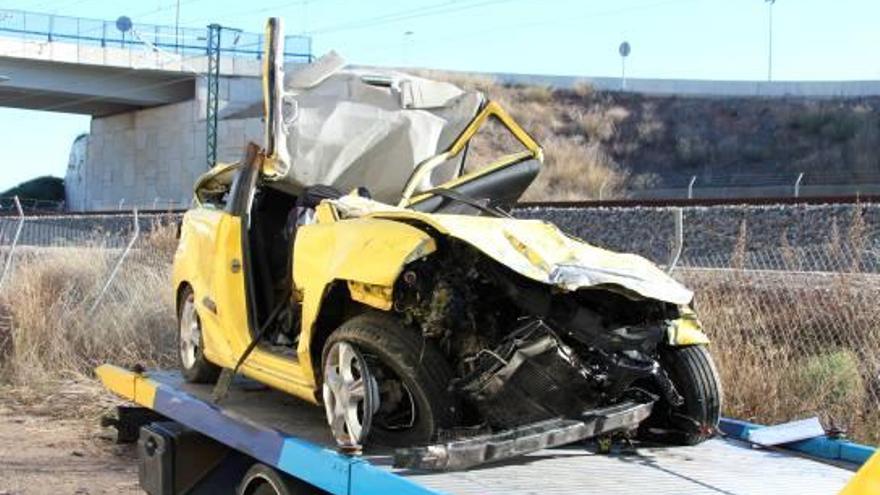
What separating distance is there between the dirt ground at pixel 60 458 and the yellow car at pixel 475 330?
8.98ft

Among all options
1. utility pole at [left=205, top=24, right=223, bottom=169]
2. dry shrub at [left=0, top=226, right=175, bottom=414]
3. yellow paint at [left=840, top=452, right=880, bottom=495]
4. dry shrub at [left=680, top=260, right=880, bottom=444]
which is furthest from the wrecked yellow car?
utility pole at [left=205, top=24, right=223, bottom=169]

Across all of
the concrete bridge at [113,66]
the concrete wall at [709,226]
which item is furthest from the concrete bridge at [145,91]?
the concrete wall at [709,226]

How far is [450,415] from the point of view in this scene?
13.9ft

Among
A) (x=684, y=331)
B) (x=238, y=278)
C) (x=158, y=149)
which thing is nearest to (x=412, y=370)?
(x=684, y=331)

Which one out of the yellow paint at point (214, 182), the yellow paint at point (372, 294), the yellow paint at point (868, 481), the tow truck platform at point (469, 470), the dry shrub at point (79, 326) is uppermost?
the yellow paint at point (214, 182)

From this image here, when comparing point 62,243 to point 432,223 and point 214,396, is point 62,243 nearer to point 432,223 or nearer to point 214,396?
point 214,396

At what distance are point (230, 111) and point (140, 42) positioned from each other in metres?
5.32

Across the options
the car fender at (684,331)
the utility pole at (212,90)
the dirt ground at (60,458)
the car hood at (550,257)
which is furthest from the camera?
the utility pole at (212,90)

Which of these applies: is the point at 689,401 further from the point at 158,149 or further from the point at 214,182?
the point at 158,149

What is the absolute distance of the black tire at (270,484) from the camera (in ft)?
14.7

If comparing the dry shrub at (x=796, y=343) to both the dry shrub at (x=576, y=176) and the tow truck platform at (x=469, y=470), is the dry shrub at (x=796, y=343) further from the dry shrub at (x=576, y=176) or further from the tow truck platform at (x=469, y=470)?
the dry shrub at (x=576, y=176)

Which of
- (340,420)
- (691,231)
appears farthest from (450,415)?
(691,231)

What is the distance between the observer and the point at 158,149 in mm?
54844

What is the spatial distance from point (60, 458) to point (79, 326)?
3.65 metres
